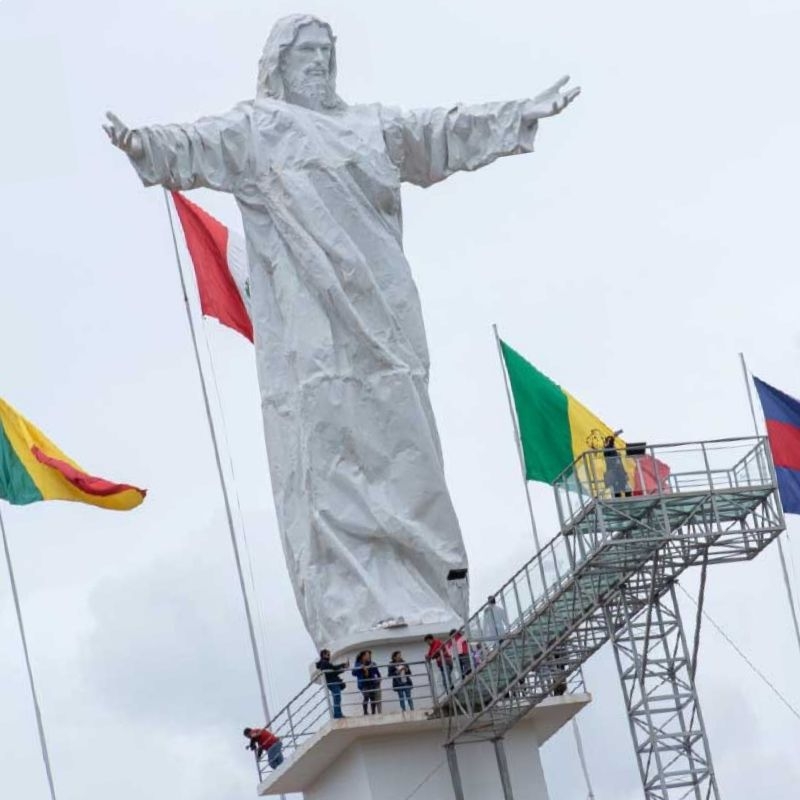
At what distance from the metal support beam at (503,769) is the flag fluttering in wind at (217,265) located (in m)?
11.4

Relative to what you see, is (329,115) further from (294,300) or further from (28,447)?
(28,447)

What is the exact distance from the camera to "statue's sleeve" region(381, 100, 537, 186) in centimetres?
6062

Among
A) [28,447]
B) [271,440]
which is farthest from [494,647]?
[28,447]

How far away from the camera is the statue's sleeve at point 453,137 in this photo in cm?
6062

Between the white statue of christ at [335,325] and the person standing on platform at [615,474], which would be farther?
the white statue of christ at [335,325]

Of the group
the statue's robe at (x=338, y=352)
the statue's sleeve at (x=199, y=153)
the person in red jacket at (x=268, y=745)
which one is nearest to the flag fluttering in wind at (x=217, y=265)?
the statue's robe at (x=338, y=352)

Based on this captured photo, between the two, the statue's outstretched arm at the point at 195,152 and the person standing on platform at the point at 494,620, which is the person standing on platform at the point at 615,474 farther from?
the statue's outstretched arm at the point at 195,152

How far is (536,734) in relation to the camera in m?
58.7

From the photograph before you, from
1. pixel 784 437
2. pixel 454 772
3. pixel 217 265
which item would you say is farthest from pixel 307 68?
pixel 454 772

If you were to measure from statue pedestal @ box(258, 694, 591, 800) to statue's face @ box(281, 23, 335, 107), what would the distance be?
1189 cm

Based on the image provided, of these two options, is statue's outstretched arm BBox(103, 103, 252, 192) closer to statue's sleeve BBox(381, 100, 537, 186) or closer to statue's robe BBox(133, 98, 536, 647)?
statue's robe BBox(133, 98, 536, 647)

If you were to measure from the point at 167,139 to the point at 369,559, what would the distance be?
837 cm

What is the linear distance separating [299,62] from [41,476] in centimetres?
909

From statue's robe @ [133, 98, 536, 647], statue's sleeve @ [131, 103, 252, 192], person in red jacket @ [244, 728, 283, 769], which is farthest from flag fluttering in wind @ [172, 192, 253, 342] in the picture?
person in red jacket @ [244, 728, 283, 769]
